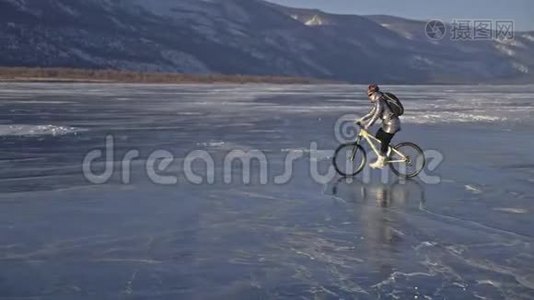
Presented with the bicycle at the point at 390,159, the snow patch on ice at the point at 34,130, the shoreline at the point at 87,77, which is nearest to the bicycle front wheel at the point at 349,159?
the bicycle at the point at 390,159

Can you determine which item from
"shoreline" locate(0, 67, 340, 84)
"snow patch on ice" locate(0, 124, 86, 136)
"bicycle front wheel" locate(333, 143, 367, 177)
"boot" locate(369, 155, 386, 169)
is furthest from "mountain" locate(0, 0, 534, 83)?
"boot" locate(369, 155, 386, 169)

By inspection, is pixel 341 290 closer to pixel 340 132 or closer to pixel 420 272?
pixel 420 272

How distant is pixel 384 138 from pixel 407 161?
59cm

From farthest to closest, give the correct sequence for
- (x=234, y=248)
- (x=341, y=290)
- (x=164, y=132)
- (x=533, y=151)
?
(x=164, y=132), (x=533, y=151), (x=234, y=248), (x=341, y=290)

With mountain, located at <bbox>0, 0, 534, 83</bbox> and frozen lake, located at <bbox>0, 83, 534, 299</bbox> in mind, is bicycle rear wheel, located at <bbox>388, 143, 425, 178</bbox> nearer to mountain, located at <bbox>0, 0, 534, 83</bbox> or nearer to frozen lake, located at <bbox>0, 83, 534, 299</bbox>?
frozen lake, located at <bbox>0, 83, 534, 299</bbox>

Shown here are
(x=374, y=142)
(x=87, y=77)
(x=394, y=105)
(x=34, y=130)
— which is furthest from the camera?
(x=87, y=77)

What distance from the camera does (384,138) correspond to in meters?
12.6

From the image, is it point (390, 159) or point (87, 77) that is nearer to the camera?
point (390, 159)

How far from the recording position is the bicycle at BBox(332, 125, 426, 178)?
1270 cm

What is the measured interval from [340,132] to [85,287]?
1606 cm

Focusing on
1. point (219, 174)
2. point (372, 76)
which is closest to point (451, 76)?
point (372, 76)

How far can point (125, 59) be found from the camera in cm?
13838

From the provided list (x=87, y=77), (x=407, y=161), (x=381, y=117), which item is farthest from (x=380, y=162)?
(x=87, y=77)

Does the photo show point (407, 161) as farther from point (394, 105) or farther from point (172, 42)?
point (172, 42)
